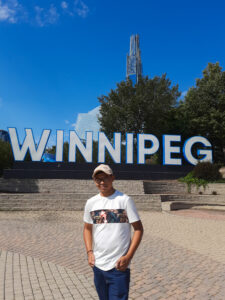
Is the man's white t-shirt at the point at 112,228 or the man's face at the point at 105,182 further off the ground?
the man's face at the point at 105,182

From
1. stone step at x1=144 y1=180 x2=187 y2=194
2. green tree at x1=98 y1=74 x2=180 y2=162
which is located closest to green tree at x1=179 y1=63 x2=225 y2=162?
green tree at x1=98 y1=74 x2=180 y2=162

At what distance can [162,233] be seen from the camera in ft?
30.1

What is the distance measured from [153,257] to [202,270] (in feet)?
4.27

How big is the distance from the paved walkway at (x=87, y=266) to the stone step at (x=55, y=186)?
946cm

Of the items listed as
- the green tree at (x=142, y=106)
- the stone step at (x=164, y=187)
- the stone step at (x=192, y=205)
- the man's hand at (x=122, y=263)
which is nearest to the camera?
the man's hand at (x=122, y=263)

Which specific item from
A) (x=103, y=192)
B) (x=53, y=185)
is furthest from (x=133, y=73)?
(x=103, y=192)

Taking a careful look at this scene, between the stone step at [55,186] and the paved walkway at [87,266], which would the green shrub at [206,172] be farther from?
the paved walkway at [87,266]

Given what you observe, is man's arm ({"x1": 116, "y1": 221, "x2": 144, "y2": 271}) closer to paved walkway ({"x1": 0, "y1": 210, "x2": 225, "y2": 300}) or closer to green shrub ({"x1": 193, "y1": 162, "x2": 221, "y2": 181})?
paved walkway ({"x1": 0, "y1": 210, "x2": 225, "y2": 300})

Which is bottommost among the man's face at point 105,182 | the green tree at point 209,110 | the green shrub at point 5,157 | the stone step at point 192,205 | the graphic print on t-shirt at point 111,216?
the stone step at point 192,205

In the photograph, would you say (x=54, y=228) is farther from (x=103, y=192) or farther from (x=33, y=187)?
(x=33, y=187)

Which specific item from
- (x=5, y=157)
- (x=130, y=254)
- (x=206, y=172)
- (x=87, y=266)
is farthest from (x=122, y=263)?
(x=5, y=157)

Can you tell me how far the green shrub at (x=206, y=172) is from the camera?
69.9ft

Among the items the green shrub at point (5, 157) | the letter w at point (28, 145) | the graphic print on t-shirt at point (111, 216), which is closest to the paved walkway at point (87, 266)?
the graphic print on t-shirt at point (111, 216)

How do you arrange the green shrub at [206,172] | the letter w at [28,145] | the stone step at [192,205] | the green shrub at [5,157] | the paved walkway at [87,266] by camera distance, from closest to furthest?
the paved walkway at [87,266] < the stone step at [192,205] < the letter w at [28,145] < the green shrub at [206,172] < the green shrub at [5,157]
